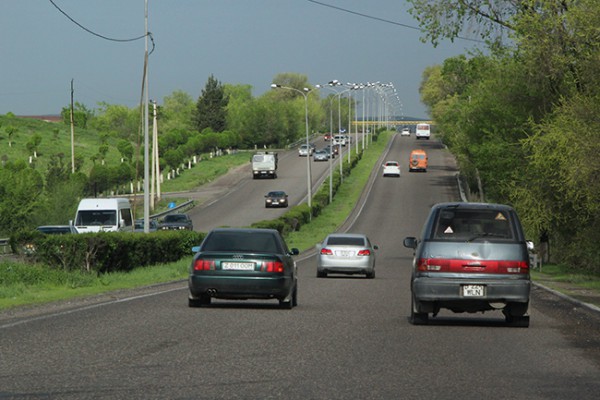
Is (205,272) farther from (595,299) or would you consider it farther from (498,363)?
(595,299)

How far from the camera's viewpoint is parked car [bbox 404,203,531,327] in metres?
16.8

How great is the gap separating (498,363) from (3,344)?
5.79m

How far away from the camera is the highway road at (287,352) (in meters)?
10.0

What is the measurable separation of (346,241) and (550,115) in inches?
453

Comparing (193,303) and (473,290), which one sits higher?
(473,290)

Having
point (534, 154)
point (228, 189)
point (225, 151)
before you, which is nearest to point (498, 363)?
point (534, 154)

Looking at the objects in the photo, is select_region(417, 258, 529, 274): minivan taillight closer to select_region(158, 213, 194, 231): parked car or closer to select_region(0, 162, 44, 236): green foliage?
select_region(158, 213, 194, 231): parked car

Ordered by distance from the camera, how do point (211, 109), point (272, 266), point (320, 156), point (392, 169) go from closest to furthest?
point (272, 266), point (392, 169), point (320, 156), point (211, 109)

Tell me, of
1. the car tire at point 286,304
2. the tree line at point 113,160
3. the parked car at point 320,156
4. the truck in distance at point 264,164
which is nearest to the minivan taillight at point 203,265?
the car tire at point 286,304

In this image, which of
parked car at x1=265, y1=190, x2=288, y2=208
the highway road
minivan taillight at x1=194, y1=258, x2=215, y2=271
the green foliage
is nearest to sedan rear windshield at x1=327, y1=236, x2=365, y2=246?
the highway road

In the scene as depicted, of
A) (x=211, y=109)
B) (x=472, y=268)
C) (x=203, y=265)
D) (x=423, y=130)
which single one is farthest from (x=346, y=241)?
(x=211, y=109)

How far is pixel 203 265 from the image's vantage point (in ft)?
64.4

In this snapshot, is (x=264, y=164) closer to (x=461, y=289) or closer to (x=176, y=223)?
(x=176, y=223)

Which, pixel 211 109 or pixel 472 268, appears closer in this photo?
pixel 472 268
